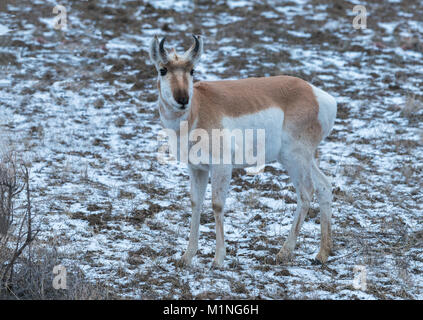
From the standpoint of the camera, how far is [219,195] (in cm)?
619

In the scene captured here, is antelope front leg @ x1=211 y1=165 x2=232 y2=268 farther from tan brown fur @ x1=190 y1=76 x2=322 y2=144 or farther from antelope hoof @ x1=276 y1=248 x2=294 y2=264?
antelope hoof @ x1=276 y1=248 x2=294 y2=264

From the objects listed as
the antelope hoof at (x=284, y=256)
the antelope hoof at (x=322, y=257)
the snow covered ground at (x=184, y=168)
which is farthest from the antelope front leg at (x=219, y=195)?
the antelope hoof at (x=322, y=257)

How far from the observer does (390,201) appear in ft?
27.4

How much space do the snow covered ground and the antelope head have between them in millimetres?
1932

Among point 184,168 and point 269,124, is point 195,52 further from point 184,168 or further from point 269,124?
point 184,168

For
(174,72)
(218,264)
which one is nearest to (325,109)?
(174,72)

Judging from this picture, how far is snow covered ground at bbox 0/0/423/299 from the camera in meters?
6.13

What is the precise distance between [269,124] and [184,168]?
350cm

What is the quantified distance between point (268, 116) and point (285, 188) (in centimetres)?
273

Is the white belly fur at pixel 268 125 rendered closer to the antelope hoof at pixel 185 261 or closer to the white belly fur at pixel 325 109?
the white belly fur at pixel 325 109

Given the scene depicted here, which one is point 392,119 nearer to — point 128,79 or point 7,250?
point 128,79

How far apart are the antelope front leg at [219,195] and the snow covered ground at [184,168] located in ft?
0.61

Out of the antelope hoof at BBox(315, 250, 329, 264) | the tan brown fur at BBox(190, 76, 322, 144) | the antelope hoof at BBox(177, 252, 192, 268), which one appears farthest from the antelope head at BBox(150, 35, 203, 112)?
the antelope hoof at BBox(315, 250, 329, 264)
